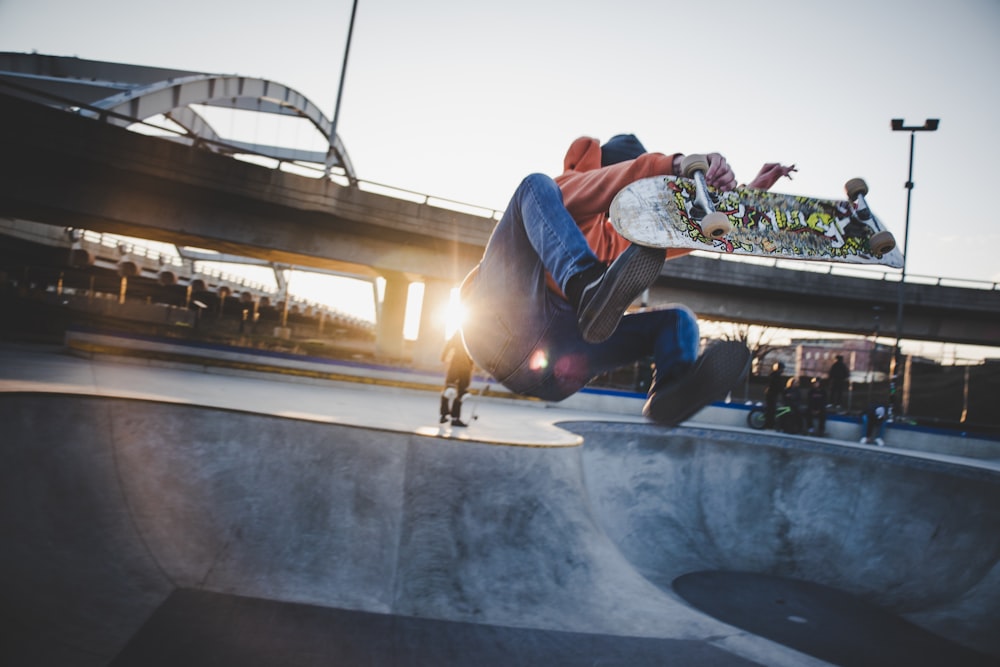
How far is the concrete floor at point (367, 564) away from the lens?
13.4 ft

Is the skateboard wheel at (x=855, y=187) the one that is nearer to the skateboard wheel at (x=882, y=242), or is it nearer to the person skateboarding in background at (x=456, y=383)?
the skateboard wheel at (x=882, y=242)

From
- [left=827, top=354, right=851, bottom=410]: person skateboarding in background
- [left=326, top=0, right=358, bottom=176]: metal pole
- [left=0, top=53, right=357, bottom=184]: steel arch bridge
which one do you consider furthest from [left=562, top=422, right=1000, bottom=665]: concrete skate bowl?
[left=326, top=0, right=358, bottom=176]: metal pole

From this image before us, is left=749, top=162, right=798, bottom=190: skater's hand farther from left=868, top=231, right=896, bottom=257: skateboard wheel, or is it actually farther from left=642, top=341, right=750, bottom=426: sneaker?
left=642, top=341, right=750, bottom=426: sneaker

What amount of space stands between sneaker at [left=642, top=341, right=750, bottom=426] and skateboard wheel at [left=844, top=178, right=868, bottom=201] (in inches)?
40.4

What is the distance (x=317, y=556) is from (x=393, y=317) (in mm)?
19525

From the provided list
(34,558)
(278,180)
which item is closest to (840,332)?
(278,180)

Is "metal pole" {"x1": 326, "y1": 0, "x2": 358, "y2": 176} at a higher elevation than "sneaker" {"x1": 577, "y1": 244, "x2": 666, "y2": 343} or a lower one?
higher

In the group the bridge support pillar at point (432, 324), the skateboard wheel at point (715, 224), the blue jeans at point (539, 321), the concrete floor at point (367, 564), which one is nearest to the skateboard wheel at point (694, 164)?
the skateboard wheel at point (715, 224)

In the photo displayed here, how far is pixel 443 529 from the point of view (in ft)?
17.9

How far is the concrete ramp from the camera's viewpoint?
4055 millimetres

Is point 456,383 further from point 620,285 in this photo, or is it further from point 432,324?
point 432,324

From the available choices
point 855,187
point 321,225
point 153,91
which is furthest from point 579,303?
point 153,91

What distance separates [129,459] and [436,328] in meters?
16.5

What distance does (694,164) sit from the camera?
91.9 inches
